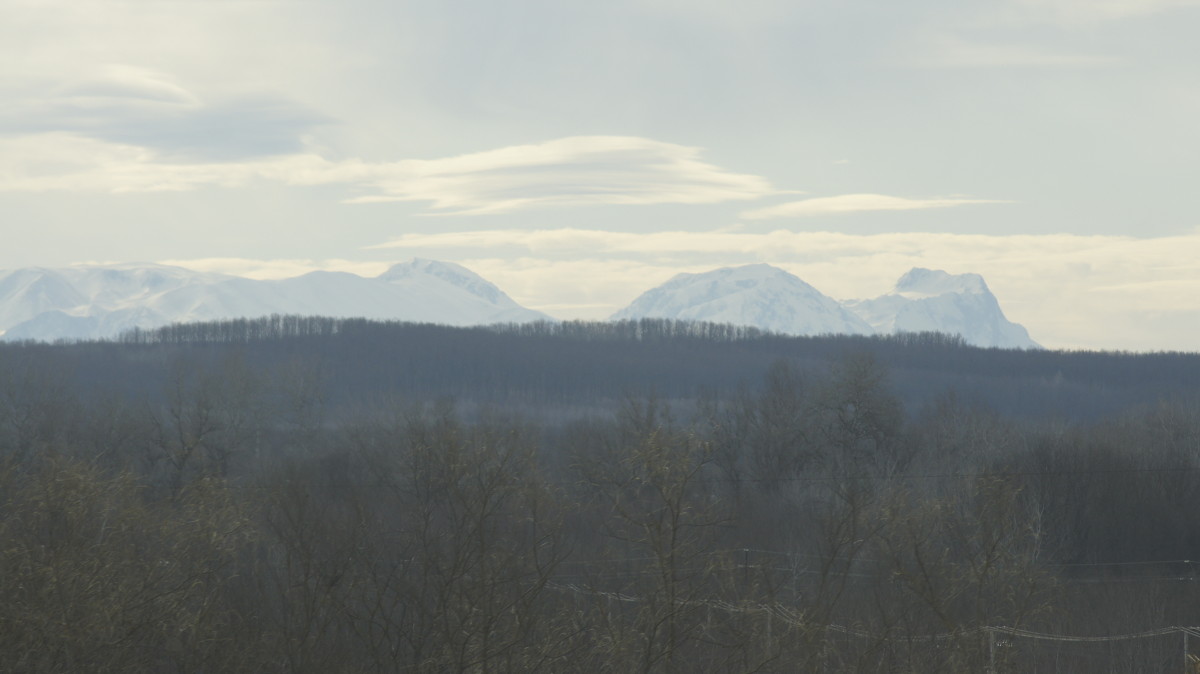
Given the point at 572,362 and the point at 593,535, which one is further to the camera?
the point at 572,362

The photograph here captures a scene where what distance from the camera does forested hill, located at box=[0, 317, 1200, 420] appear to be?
131 m

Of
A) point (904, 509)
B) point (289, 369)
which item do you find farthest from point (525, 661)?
point (289, 369)

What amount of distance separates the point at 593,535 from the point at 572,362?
386 ft

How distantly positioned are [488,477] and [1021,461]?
50.9 m

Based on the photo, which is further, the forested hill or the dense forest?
the forested hill

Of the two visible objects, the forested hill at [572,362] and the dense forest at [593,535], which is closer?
the dense forest at [593,535]

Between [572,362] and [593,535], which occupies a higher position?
[572,362]

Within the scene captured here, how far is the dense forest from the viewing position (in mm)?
13016

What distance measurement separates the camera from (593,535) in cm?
3597

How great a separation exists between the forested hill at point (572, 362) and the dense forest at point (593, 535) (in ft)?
55.0

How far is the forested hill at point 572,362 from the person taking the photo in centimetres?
13125

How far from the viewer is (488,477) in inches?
521

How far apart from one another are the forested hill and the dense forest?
55.0 feet

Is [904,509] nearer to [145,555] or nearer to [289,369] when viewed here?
[145,555]
